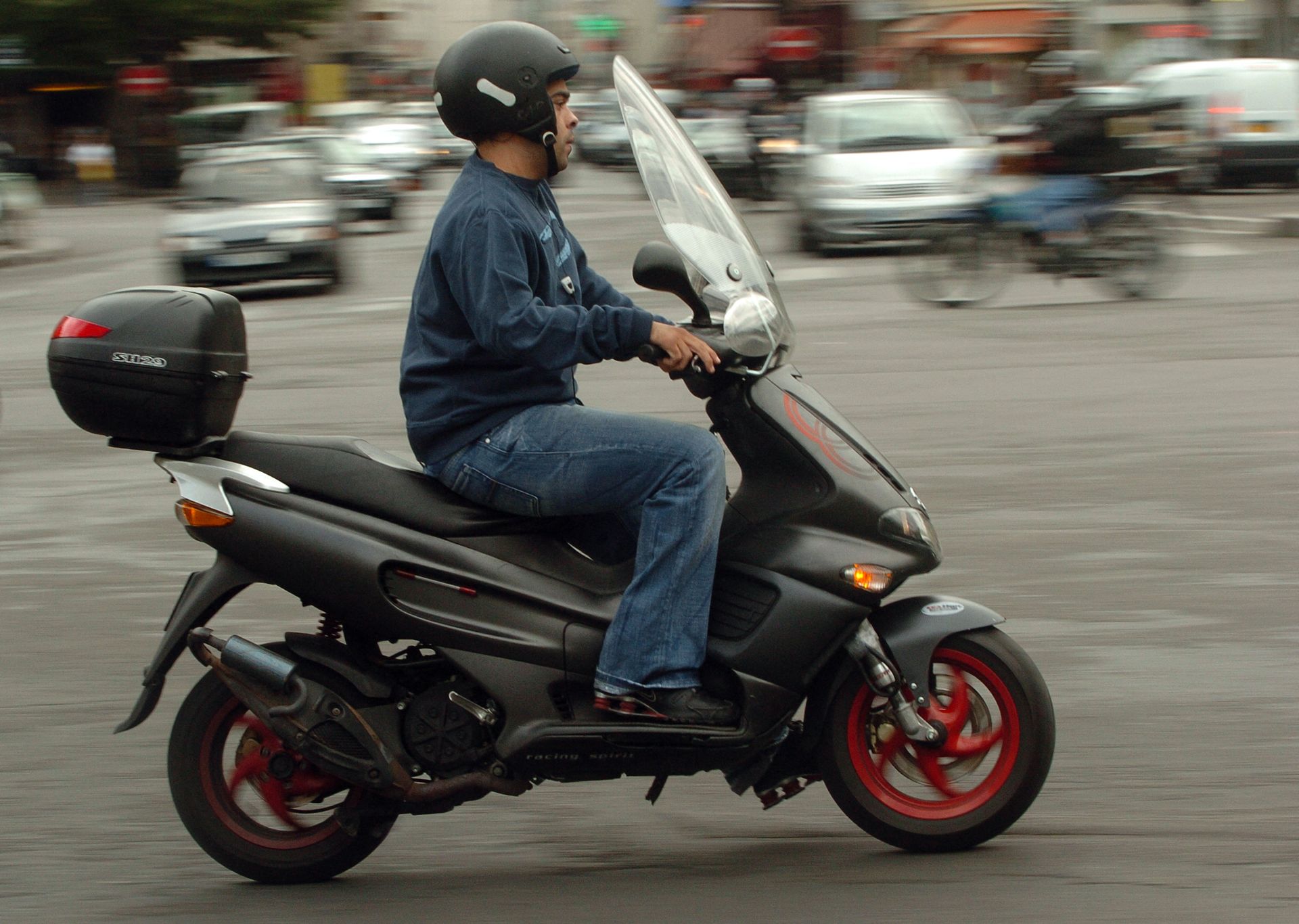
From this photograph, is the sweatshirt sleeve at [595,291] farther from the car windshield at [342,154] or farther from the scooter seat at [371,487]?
the car windshield at [342,154]

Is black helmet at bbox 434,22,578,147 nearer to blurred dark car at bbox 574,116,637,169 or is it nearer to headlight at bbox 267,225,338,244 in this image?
headlight at bbox 267,225,338,244

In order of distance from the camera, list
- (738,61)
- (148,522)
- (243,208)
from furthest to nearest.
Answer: (738,61) < (243,208) < (148,522)

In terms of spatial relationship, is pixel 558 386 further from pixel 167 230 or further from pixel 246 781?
pixel 167 230

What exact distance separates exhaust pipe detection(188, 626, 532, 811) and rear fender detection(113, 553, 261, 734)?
0.03m

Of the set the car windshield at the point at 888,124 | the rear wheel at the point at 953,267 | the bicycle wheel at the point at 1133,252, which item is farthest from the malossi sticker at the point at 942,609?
the car windshield at the point at 888,124

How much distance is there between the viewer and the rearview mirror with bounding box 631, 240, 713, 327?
12.2 feet

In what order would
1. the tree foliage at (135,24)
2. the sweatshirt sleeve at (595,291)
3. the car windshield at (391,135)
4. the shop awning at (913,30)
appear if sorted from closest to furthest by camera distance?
1. the sweatshirt sleeve at (595,291)
2. the car windshield at (391,135)
3. the tree foliage at (135,24)
4. the shop awning at (913,30)

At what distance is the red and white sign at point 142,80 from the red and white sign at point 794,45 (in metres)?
17.2

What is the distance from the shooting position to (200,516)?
3.82m

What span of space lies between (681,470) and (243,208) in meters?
16.0

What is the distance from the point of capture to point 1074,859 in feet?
12.6

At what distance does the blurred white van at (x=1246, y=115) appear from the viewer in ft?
84.6

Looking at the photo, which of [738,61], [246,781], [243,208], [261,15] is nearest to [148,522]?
[246,781]

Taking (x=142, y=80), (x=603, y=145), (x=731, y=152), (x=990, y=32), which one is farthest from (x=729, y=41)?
(x=731, y=152)
